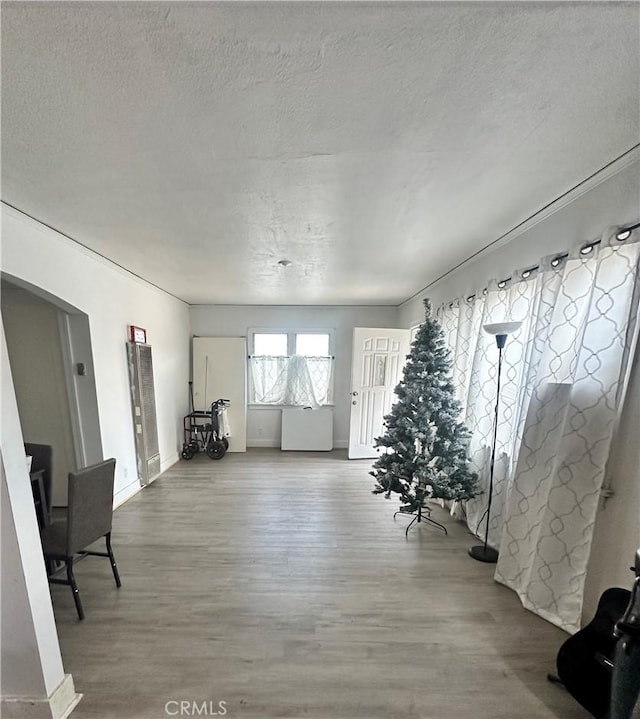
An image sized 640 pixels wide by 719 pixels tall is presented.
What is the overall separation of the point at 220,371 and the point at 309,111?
4.84 m

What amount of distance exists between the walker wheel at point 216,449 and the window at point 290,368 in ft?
3.38

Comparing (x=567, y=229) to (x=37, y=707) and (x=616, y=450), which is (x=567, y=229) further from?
(x=37, y=707)

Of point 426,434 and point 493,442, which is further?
point 426,434

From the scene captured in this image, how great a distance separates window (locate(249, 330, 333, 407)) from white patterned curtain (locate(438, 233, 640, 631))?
11.7 feet

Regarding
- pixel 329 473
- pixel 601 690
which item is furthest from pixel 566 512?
pixel 329 473

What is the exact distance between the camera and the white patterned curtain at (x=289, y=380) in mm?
5910

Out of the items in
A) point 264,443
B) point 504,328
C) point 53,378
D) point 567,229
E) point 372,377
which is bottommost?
point 264,443

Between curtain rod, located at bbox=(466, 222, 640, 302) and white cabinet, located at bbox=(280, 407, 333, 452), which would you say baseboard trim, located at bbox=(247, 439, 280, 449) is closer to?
white cabinet, located at bbox=(280, 407, 333, 452)

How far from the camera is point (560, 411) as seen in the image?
6.45ft

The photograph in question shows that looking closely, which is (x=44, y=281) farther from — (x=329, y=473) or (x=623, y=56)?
(x=329, y=473)

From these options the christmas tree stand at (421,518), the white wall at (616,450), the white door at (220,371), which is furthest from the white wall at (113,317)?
the white wall at (616,450)

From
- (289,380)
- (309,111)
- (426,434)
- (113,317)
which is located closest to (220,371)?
(289,380)

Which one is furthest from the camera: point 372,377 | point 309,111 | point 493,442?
point 372,377

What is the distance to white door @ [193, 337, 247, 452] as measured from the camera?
5.67 metres
